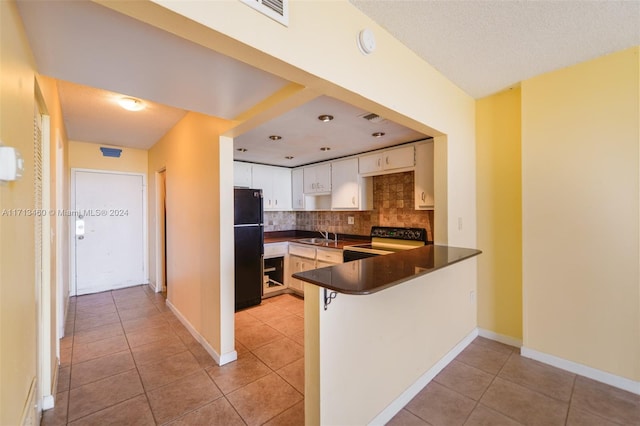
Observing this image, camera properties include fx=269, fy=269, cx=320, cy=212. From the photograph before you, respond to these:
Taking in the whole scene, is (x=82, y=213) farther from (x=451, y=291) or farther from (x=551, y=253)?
(x=551, y=253)

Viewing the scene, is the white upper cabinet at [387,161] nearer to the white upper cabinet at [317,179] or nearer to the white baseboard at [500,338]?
the white upper cabinet at [317,179]

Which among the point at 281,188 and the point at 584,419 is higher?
the point at 281,188

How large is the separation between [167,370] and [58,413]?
645 millimetres

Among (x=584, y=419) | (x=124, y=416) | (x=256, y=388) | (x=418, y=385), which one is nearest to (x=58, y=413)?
(x=124, y=416)

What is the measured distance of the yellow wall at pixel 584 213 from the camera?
6.19 feet

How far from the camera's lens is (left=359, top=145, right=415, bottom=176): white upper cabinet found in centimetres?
329

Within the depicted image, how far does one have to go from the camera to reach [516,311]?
250 cm

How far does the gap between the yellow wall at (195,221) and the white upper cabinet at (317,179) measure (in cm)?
205

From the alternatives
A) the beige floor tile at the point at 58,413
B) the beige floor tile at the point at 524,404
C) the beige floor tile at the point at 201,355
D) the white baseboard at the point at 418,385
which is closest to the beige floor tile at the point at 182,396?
the beige floor tile at the point at 201,355

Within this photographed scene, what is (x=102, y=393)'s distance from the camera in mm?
1947

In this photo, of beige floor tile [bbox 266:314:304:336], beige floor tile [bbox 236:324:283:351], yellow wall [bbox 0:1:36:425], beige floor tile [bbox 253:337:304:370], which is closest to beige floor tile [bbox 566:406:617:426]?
beige floor tile [bbox 253:337:304:370]

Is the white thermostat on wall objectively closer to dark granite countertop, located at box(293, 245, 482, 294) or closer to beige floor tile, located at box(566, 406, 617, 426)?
dark granite countertop, located at box(293, 245, 482, 294)

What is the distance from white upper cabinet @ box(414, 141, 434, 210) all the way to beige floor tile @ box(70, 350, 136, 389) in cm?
324

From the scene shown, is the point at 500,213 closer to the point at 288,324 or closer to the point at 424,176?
the point at 424,176
